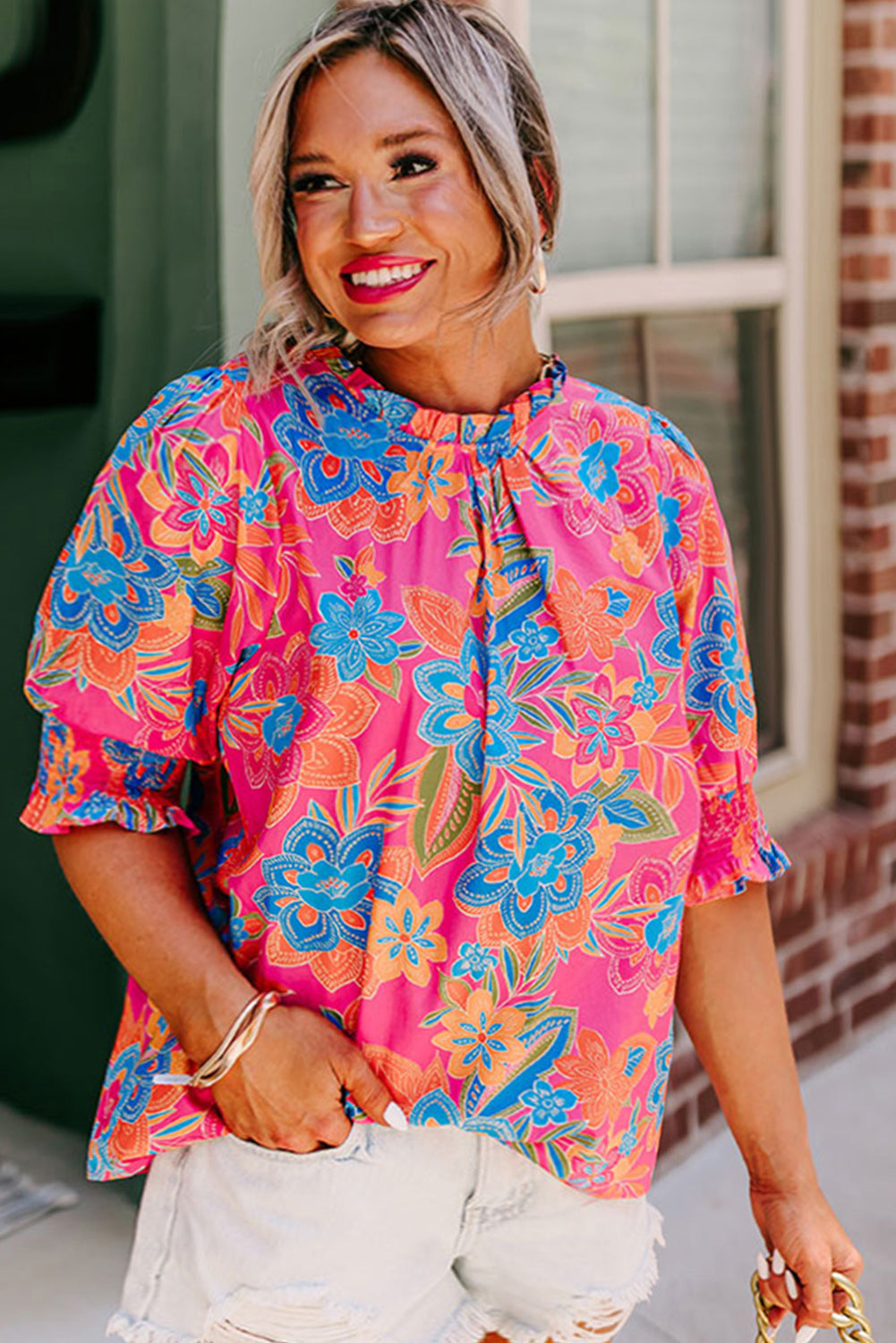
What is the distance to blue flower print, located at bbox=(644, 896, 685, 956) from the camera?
147 centimetres

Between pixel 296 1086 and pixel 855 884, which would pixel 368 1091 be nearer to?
pixel 296 1086

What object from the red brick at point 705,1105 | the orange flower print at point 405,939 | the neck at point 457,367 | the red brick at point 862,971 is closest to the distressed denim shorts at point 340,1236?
the orange flower print at point 405,939

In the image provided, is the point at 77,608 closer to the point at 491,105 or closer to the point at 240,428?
the point at 240,428

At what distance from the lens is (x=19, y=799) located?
274 centimetres

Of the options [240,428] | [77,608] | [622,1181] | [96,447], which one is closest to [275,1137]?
[622,1181]

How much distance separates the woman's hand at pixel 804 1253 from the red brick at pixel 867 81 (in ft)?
7.93

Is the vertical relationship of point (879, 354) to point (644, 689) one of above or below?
above

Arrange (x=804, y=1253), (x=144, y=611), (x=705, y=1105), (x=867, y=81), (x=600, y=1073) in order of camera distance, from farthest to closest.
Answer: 1. (x=867, y=81)
2. (x=705, y=1105)
3. (x=804, y=1253)
4. (x=600, y=1073)
5. (x=144, y=611)

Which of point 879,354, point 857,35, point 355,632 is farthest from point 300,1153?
point 857,35

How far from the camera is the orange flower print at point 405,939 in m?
1.36

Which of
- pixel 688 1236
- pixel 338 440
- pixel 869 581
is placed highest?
pixel 338 440

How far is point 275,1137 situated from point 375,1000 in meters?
0.14

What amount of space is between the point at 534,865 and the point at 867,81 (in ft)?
7.99

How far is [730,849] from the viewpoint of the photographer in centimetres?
155
